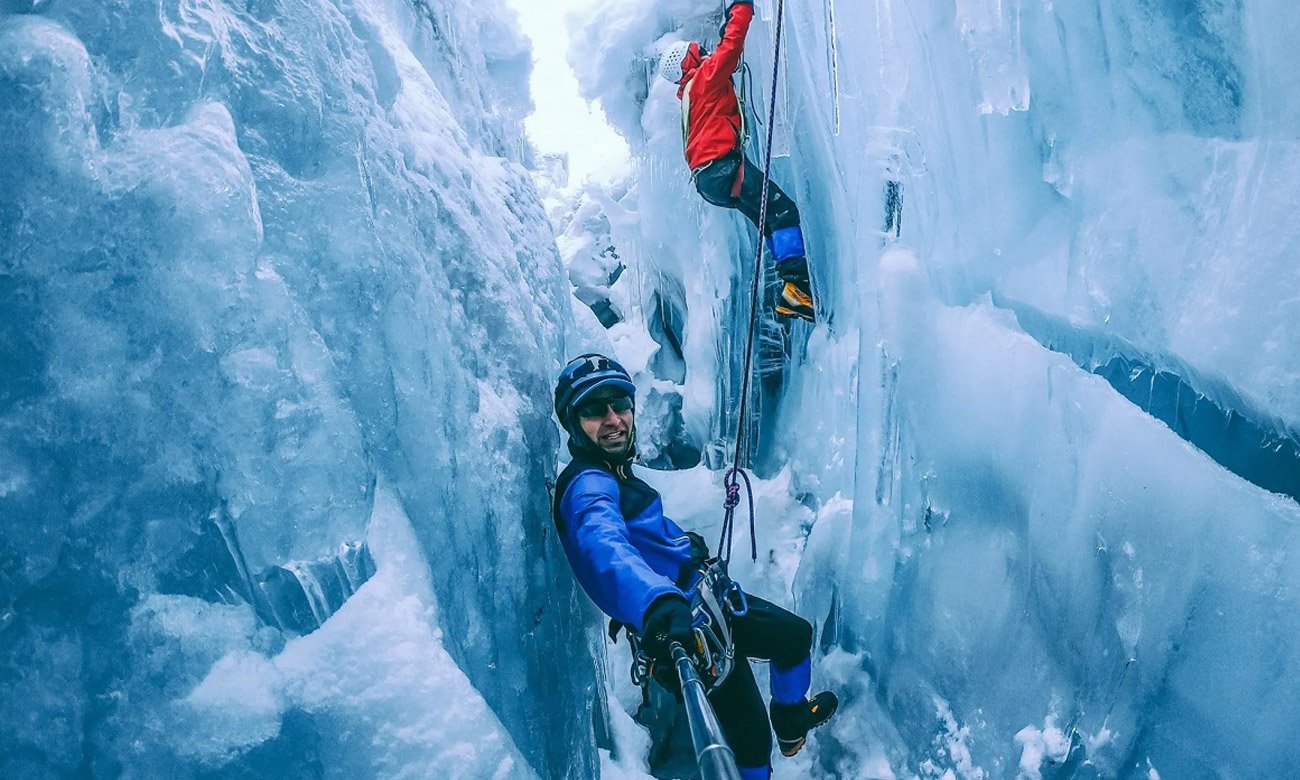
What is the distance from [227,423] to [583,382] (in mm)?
1334

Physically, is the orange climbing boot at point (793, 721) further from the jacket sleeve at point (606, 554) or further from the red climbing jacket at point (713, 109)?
the red climbing jacket at point (713, 109)

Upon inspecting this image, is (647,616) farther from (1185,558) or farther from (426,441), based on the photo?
(1185,558)

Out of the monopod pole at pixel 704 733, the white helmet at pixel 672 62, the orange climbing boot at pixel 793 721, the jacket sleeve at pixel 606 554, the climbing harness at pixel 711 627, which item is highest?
the white helmet at pixel 672 62

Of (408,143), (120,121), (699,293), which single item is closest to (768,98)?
(699,293)

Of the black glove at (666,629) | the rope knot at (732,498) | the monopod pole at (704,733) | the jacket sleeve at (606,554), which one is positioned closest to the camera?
the monopod pole at (704,733)

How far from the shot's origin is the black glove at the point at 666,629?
173cm

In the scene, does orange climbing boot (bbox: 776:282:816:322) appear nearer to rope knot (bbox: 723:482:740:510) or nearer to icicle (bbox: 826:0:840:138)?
icicle (bbox: 826:0:840:138)

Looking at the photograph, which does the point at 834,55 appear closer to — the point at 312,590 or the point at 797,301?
the point at 797,301

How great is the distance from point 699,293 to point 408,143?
13.5 feet

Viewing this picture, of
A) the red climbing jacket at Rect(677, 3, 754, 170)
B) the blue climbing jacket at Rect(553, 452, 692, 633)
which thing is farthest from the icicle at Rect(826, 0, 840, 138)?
the blue climbing jacket at Rect(553, 452, 692, 633)

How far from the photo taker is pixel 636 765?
11.4 ft

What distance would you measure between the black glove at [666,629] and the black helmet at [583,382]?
3.55 feet

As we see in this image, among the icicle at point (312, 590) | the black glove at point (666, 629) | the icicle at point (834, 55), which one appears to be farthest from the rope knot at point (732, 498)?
the icicle at point (834, 55)

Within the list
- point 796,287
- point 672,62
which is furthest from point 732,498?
point 672,62
